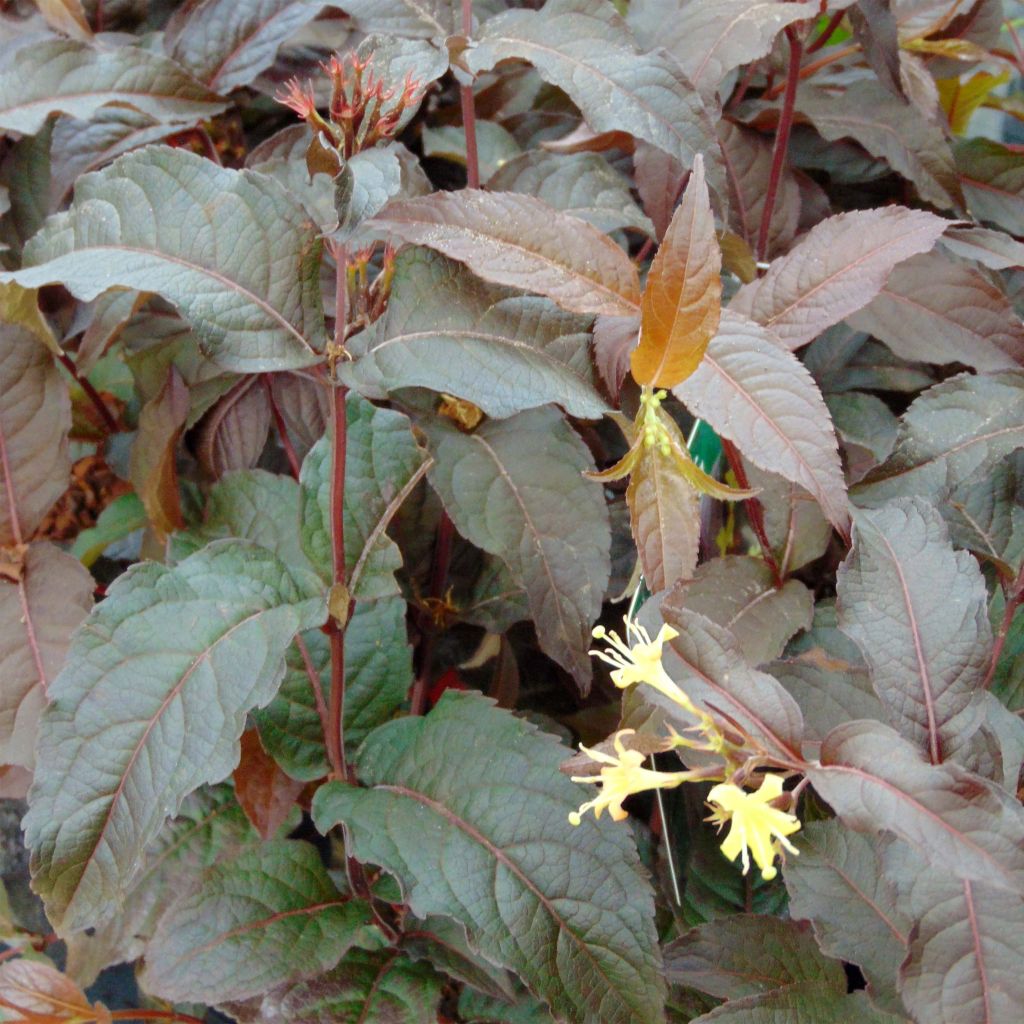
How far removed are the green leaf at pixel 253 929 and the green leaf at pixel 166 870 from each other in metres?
0.09

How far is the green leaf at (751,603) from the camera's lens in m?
0.71

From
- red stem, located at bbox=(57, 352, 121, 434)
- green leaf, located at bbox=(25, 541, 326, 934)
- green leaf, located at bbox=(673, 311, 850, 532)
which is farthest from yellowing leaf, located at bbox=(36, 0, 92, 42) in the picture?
green leaf, located at bbox=(673, 311, 850, 532)

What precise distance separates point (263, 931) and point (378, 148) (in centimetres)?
A: 57

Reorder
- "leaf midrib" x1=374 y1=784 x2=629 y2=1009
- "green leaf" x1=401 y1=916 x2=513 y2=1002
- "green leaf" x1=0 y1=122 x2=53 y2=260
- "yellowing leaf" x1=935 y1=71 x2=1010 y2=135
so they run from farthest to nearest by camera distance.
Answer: "yellowing leaf" x1=935 y1=71 x2=1010 y2=135
"green leaf" x1=0 y1=122 x2=53 y2=260
"green leaf" x1=401 y1=916 x2=513 y2=1002
"leaf midrib" x1=374 y1=784 x2=629 y2=1009

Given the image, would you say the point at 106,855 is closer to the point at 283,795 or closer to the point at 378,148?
the point at 283,795

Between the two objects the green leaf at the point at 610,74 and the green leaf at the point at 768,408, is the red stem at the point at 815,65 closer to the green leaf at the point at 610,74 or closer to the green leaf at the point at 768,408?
the green leaf at the point at 610,74

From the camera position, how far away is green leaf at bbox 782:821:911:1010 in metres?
0.62

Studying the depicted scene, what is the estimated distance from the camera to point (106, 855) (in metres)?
0.62

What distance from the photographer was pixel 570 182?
88 cm

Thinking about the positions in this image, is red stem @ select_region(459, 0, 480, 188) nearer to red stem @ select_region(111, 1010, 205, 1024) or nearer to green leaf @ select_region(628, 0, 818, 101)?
green leaf @ select_region(628, 0, 818, 101)

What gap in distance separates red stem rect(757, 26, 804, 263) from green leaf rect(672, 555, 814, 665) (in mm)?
322

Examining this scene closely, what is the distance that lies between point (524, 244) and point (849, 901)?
18.9 inches

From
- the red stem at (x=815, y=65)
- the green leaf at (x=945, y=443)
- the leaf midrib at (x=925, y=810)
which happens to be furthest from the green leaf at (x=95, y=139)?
the leaf midrib at (x=925, y=810)

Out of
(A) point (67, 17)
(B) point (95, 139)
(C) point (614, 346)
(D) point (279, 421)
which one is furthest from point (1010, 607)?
(A) point (67, 17)
